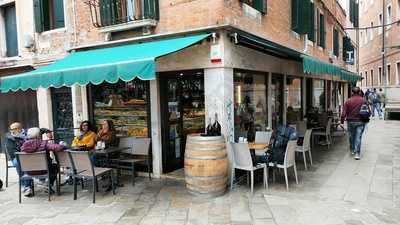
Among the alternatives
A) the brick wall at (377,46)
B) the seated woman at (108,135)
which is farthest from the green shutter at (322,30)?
the seated woman at (108,135)

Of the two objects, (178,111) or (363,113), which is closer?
(178,111)

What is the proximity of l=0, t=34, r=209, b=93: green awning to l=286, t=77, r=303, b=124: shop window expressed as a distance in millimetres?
5419

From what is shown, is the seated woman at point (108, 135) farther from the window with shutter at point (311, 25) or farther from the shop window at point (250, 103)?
the window with shutter at point (311, 25)

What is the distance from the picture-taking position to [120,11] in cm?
743

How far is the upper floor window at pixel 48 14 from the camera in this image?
9.14 metres

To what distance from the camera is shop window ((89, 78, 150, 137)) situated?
7441 millimetres

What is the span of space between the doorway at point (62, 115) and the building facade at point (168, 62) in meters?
0.03

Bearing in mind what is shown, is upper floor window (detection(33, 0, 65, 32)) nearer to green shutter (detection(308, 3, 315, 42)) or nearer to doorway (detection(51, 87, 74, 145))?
doorway (detection(51, 87, 74, 145))

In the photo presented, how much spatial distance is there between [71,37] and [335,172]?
6924 millimetres

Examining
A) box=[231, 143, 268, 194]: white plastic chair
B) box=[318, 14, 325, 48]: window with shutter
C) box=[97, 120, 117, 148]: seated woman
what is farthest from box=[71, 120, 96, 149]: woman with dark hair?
box=[318, 14, 325, 48]: window with shutter

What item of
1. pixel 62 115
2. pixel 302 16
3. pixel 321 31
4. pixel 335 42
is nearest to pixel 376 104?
pixel 335 42

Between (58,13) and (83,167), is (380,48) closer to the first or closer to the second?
(58,13)

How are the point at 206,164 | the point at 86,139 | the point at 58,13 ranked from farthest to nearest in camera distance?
the point at 58,13
the point at 86,139
the point at 206,164

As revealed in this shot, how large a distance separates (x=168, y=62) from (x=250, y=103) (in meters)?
2.36
